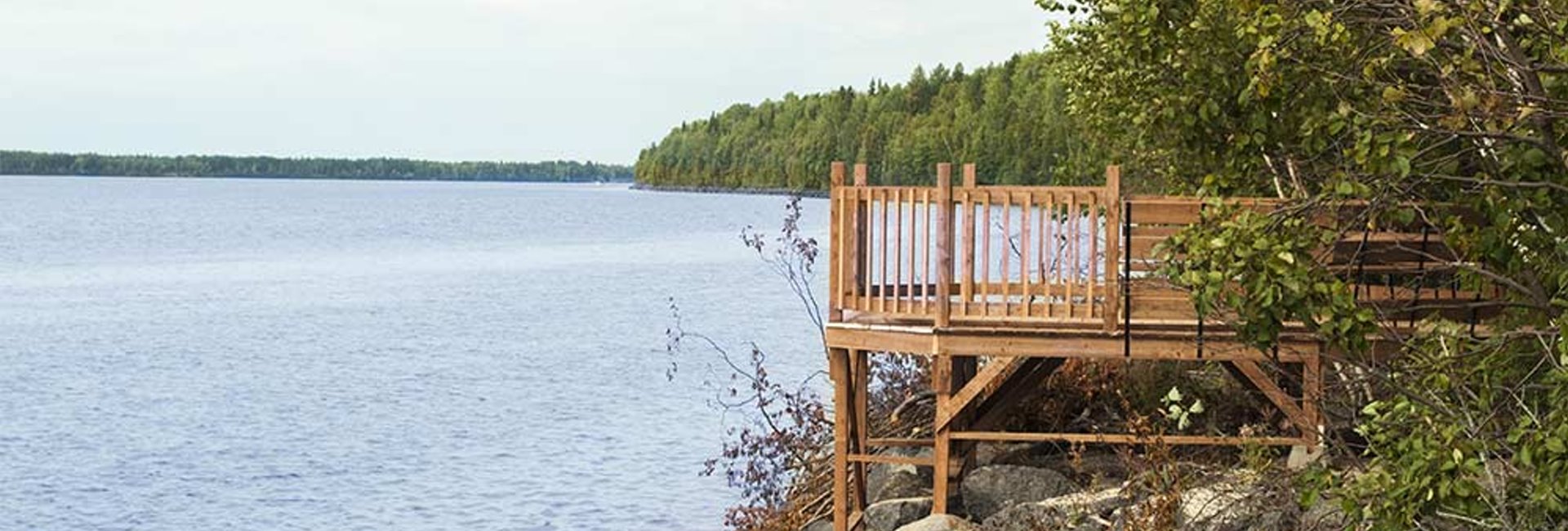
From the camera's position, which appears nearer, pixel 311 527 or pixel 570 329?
pixel 311 527

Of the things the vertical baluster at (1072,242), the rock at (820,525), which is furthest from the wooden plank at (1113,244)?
the rock at (820,525)

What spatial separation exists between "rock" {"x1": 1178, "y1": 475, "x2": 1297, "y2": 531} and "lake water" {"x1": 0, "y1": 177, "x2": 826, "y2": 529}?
8.52m

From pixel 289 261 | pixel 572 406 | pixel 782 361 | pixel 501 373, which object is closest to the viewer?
pixel 572 406

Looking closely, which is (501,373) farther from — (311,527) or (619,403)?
(311,527)

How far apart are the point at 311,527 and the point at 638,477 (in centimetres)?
381

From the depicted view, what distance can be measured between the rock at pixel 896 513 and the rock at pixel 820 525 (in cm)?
102

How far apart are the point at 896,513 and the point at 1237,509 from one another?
9.47 feet

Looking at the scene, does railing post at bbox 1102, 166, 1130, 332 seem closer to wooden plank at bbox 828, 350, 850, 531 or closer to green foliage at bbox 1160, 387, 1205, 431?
green foliage at bbox 1160, 387, 1205, 431

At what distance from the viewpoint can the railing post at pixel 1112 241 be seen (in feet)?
41.3

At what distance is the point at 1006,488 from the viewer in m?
14.1

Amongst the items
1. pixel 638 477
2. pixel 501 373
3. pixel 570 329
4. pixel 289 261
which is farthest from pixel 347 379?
pixel 289 261

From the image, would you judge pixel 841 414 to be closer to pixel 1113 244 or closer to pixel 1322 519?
pixel 1113 244

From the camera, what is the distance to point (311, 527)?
2092 centimetres

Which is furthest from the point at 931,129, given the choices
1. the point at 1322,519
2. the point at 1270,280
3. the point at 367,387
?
the point at 1270,280
